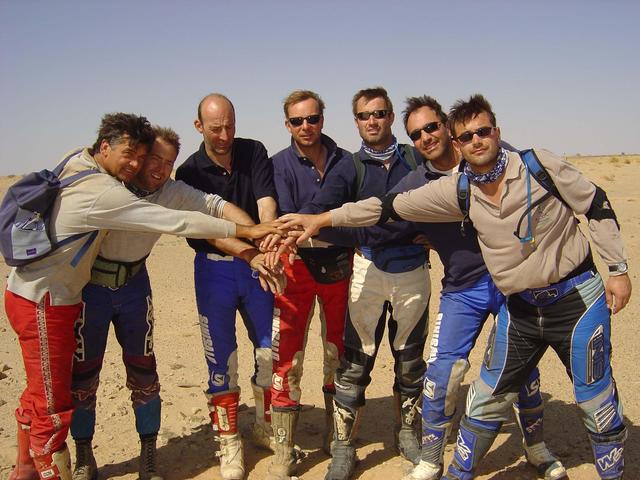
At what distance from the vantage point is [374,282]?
16.0 ft

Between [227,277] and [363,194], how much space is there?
1.25 metres

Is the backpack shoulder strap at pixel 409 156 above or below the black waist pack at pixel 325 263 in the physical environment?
above

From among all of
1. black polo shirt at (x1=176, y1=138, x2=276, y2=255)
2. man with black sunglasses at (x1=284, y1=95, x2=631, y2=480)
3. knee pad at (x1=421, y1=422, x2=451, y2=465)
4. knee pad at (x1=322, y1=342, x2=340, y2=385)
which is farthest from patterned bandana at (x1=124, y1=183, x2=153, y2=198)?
knee pad at (x1=421, y1=422, x2=451, y2=465)

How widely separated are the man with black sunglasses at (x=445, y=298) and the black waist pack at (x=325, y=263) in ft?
2.32

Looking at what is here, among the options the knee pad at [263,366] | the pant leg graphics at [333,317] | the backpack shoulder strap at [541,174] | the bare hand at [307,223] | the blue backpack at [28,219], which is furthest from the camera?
the knee pad at [263,366]

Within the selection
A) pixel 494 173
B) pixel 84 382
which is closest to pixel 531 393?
pixel 494 173

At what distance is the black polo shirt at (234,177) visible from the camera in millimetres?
5035

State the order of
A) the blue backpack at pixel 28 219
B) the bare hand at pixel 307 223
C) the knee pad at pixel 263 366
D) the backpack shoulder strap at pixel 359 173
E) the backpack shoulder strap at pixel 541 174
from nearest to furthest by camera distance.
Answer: the backpack shoulder strap at pixel 541 174, the blue backpack at pixel 28 219, the bare hand at pixel 307 223, the backpack shoulder strap at pixel 359 173, the knee pad at pixel 263 366

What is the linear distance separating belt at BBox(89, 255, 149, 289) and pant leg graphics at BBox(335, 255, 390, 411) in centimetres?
172

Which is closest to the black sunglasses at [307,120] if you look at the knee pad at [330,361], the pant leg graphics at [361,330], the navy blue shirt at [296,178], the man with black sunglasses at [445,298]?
the navy blue shirt at [296,178]

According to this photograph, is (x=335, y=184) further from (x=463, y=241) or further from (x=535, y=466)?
(x=535, y=466)

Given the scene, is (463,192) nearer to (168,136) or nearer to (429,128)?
(429,128)

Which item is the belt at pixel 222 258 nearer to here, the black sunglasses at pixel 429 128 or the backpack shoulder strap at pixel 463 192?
the black sunglasses at pixel 429 128

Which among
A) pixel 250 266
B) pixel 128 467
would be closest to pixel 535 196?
Answer: pixel 250 266
